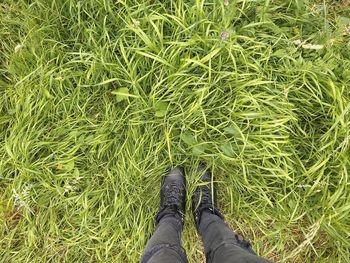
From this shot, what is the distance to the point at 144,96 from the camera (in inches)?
66.0

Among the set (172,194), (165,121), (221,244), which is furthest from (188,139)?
(221,244)

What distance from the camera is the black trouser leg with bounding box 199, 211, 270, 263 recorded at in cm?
120

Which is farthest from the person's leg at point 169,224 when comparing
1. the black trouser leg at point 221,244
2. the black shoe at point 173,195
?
the black trouser leg at point 221,244

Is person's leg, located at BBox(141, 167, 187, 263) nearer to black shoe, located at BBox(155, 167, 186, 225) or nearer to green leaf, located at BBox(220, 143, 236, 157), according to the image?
black shoe, located at BBox(155, 167, 186, 225)

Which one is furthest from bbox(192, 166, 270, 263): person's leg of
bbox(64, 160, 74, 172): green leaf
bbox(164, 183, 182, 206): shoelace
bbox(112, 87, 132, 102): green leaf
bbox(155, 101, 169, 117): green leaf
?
bbox(64, 160, 74, 172): green leaf

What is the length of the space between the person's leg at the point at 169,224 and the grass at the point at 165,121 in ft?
0.29

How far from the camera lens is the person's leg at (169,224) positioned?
1319 millimetres

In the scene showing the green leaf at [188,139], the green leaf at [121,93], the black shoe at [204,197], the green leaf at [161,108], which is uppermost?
the green leaf at [121,93]

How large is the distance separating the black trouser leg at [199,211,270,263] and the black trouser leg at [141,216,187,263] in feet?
0.38

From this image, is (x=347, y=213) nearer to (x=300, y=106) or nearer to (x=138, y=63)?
(x=300, y=106)

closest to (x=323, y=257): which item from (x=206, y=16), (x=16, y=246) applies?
(x=206, y=16)

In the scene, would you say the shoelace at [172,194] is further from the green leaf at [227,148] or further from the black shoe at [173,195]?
the green leaf at [227,148]

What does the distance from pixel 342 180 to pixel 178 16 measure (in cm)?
107

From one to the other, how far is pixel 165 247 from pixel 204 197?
41 cm
